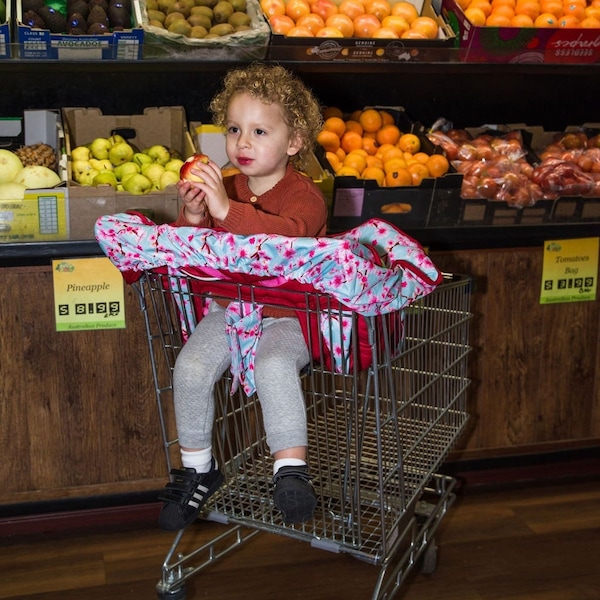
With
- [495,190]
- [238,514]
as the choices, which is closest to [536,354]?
[495,190]

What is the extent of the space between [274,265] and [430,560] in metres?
1.23

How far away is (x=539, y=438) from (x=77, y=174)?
5.56 ft

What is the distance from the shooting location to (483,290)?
2.90 m

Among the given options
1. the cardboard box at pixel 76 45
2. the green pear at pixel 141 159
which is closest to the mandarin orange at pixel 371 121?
the green pear at pixel 141 159

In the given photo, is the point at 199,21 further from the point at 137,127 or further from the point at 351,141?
the point at 351,141

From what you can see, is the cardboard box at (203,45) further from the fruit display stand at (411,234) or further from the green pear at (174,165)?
the green pear at (174,165)

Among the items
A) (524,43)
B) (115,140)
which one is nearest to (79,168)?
(115,140)

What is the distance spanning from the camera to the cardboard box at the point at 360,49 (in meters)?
2.79

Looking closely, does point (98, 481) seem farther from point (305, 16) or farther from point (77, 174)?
point (305, 16)

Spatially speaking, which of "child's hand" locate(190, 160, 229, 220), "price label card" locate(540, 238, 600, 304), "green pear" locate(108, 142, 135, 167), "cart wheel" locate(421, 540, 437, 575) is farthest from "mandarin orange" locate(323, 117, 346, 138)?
"cart wheel" locate(421, 540, 437, 575)

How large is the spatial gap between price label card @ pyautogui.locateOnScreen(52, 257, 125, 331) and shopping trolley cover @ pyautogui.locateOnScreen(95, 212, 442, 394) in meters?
0.64

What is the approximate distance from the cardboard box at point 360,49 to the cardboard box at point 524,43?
0.06m

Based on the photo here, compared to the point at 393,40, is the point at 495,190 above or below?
below

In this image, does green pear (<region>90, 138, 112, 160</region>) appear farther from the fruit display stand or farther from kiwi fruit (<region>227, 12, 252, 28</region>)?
kiwi fruit (<region>227, 12, 252, 28</region>)
